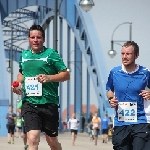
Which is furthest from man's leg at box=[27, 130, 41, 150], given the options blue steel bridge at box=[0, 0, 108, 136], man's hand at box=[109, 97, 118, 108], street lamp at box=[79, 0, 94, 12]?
blue steel bridge at box=[0, 0, 108, 136]

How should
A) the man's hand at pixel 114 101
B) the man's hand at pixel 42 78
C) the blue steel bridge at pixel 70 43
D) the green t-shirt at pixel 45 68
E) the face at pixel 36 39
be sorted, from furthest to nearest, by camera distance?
the blue steel bridge at pixel 70 43 → the green t-shirt at pixel 45 68 → the face at pixel 36 39 → the man's hand at pixel 42 78 → the man's hand at pixel 114 101

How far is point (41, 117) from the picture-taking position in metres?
9.10

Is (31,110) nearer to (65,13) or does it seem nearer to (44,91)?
(44,91)

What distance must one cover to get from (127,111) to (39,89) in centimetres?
131

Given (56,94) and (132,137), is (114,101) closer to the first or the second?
(132,137)

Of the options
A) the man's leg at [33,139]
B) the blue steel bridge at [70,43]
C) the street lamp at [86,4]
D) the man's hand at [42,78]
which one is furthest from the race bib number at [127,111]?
the blue steel bridge at [70,43]

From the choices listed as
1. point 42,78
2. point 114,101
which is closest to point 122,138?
point 114,101

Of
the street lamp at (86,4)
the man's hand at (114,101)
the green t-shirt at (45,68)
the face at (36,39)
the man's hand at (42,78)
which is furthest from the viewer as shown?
the street lamp at (86,4)

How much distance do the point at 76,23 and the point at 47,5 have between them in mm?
3169

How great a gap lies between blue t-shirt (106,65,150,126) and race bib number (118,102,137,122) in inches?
1.4

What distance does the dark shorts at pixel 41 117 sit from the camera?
902 cm

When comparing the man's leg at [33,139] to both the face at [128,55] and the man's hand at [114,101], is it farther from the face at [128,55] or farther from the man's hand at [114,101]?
the face at [128,55]

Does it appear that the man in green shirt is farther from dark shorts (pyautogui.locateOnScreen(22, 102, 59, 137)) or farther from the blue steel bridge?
the blue steel bridge

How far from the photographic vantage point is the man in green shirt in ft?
29.4
